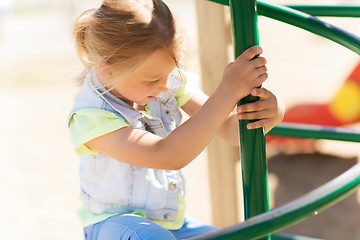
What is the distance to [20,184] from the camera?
3949 mm

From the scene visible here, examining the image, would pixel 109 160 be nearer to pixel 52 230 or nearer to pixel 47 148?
pixel 52 230

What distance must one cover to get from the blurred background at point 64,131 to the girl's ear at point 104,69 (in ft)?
0.31

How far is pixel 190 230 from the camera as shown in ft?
4.61

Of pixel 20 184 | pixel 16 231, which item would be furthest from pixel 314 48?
pixel 16 231

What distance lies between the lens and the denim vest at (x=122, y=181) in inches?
49.7

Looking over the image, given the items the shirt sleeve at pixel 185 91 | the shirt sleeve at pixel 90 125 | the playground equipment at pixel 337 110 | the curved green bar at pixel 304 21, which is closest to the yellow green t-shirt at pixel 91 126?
the shirt sleeve at pixel 90 125

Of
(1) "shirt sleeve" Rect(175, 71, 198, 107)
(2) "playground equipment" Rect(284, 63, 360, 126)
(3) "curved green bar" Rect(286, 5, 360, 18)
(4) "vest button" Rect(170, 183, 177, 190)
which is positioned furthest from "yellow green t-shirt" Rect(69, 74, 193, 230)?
(2) "playground equipment" Rect(284, 63, 360, 126)

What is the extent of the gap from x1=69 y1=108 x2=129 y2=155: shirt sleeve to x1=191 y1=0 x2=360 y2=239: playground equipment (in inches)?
12.2

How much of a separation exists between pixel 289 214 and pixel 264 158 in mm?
209

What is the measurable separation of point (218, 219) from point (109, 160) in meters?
1.04

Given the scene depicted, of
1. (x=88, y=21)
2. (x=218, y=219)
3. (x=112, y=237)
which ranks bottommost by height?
(x=218, y=219)

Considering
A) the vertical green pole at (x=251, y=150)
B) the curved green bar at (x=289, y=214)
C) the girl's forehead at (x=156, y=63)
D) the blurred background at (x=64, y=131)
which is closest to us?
the curved green bar at (x=289, y=214)

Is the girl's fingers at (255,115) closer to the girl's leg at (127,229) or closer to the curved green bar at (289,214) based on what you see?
the curved green bar at (289,214)

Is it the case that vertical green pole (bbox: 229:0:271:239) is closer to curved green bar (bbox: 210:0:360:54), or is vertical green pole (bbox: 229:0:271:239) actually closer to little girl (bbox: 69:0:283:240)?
little girl (bbox: 69:0:283:240)
